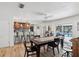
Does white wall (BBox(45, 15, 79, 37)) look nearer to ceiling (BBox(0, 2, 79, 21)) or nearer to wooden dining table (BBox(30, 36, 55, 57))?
ceiling (BBox(0, 2, 79, 21))

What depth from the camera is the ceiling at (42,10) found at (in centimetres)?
222

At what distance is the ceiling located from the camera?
2.22 metres

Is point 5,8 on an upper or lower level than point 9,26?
upper

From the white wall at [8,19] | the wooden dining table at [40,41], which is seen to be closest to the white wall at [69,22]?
the wooden dining table at [40,41]

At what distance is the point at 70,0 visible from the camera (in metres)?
2.22

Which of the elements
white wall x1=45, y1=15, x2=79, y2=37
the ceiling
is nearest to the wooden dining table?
white wall x1=45, y1=15, x2=79, y2=37

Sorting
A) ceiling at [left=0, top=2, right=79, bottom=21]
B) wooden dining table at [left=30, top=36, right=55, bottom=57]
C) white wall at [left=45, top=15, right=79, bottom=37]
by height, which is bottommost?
wooden dining table at [left=30, top=36, right=55, bottom=57]

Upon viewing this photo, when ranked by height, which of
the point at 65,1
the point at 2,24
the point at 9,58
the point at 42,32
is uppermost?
the point at 65,1

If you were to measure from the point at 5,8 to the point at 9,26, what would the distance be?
341 mm

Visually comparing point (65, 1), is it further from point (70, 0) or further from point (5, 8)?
point (5, 8)

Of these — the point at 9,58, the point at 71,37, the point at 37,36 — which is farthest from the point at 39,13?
the point at 9,58

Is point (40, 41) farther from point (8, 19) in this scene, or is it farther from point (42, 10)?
point (8, 19)

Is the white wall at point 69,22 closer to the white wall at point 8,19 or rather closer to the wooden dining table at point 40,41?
the wooden dining table at point 40,41

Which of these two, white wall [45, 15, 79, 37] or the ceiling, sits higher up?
the ceiling
